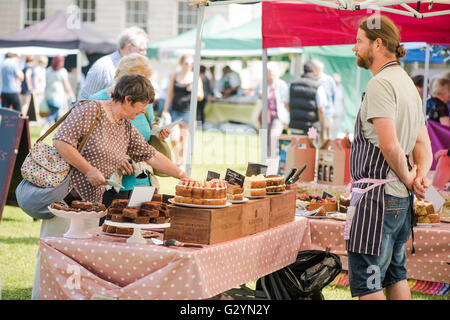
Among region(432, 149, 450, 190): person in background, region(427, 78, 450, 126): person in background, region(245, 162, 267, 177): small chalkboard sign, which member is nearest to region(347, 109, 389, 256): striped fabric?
region(245, 162, 267, 177): small chalkboard sign

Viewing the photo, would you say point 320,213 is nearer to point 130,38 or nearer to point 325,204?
point 325,204

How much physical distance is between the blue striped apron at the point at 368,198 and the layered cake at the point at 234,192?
1.88ft

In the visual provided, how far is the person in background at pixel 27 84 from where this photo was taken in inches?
734

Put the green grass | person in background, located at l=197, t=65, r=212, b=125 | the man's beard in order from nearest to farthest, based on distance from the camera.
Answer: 1. the man's beard
2. the green grass
3. person in background, located at l=197, t=65, r=212, b=125

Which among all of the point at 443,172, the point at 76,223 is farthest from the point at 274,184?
the point at 443,172

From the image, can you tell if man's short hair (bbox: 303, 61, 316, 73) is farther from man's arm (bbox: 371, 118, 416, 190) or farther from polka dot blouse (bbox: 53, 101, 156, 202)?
man's arm (bbox: 371, 118, 416, 190)

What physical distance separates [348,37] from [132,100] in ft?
11.6

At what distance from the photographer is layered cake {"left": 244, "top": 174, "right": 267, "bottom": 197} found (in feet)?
12.7

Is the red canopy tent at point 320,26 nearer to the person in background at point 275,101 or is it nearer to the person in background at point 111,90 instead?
the person in background at point 111,90

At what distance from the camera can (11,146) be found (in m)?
7.20

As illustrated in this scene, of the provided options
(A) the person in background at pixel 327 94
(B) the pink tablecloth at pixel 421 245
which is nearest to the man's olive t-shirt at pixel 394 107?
(B) the pink tablecloth at pixel 421 245

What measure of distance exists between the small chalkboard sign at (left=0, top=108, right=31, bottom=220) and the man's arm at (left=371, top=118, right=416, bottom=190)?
4609mm

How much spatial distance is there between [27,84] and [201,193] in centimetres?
1630
